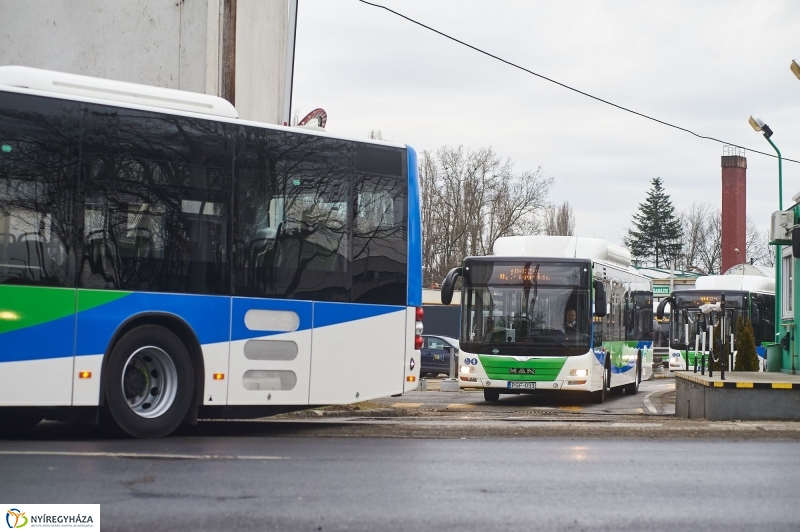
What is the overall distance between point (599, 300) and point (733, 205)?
6319cm

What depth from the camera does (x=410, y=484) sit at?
25.7 ft

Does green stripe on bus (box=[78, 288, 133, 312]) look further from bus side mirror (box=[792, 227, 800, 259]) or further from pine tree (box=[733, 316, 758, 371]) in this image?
pine tree (box=[733, 316, 758, 371])

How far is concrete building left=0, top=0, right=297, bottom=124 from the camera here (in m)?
19.4

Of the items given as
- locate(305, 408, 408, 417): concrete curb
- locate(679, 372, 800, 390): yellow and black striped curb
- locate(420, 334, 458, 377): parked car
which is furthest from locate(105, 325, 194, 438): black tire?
locate(420, 334, 458, 377): parked car

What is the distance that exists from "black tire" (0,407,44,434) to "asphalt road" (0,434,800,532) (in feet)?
2.02

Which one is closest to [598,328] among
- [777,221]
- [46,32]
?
[777,221]

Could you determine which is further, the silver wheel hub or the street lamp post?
the street lamp post

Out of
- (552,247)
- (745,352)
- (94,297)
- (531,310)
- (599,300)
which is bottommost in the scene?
(745,352)

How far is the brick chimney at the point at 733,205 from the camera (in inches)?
3159

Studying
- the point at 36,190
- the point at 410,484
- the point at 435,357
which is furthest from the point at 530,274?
the point at 435,357

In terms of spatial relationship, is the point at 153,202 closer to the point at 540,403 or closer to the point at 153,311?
the point at 153,311

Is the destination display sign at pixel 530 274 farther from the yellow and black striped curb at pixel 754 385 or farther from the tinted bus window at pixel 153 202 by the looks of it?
the tinted bus window at pixel 153 202

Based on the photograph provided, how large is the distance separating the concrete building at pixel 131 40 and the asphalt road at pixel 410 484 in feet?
34.0

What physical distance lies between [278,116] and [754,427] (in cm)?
1784
